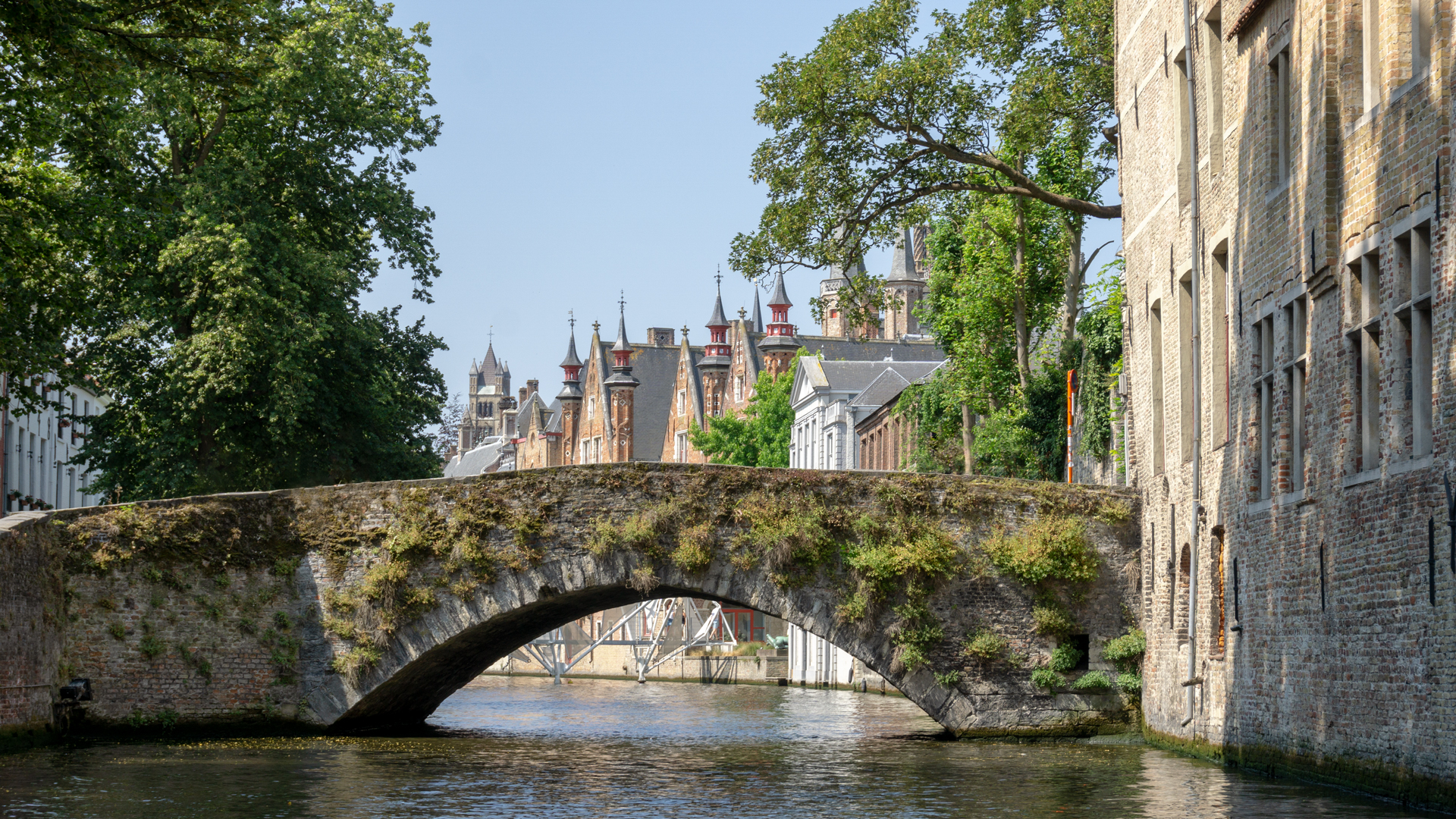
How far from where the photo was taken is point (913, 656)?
837 inches

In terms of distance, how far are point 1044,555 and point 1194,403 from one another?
324cm

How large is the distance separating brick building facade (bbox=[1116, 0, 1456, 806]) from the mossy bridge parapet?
1.34m

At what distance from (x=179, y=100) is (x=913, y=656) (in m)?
13.2

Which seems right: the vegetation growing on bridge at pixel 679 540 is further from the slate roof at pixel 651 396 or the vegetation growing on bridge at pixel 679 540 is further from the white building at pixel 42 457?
the slate roof at pixel 651 396

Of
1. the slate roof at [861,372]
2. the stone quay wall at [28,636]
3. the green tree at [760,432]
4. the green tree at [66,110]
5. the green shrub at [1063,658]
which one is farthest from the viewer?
the green tree at [760,432]

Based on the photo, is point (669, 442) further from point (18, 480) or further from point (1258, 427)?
point (1258, 427)

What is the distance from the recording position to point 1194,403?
18.8m

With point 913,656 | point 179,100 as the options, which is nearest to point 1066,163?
point 913,656

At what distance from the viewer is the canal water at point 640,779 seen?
46.1ft

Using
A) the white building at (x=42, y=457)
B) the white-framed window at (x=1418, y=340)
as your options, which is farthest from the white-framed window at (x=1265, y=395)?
the white building at (x=42, y=457)

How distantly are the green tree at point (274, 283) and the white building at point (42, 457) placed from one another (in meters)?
9.93

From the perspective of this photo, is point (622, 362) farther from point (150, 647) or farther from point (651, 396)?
point (150, 647)

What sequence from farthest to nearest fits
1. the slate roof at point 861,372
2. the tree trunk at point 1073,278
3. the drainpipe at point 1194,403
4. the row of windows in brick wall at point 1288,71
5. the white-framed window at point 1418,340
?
the slate roof at point 861,372 → the tree trunk at point 1073,278 → the drainpipe at point 1194,403 → the row of windows in brick wall at point 1288,71 → the white-framed window at point 1418,340

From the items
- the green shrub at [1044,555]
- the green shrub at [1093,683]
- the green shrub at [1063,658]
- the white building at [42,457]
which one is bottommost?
the green shrub at [1093,683]
